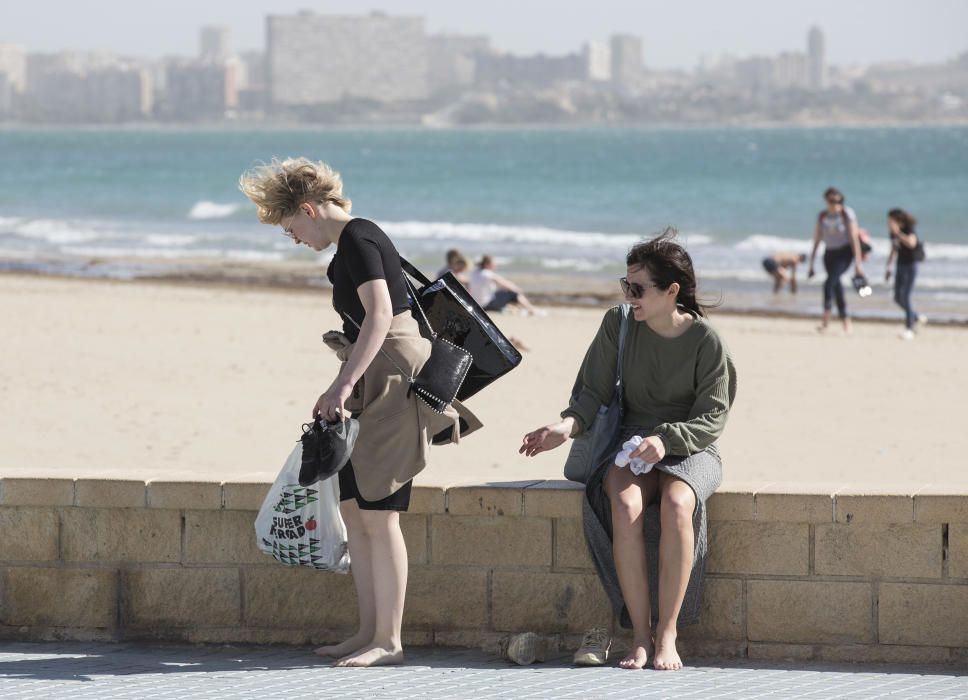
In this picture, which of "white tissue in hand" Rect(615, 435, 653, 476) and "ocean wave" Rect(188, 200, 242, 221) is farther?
"ocean wave" Rect(188, 200, 242, 221)

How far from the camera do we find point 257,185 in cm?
422

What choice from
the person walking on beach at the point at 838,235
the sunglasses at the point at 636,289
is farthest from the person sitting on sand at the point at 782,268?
the sunglasses at the point at 636,289

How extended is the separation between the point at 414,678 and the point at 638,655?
0.61 meters

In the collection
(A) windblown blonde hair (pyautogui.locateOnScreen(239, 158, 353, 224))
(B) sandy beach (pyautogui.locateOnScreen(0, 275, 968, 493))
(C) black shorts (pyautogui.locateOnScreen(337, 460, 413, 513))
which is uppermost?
(A) windblown blonde hair (pyautogui.locateOnScreen(239, 158, 353, 224))

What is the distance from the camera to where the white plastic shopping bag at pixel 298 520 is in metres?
4.27

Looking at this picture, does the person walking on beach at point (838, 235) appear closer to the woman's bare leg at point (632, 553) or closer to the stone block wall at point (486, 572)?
the stone block wall at point (486, 572)

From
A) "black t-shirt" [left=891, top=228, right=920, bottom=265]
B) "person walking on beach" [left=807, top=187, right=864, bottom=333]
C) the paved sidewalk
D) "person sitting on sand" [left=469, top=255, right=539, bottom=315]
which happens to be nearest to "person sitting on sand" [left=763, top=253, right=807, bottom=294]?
"person sitting on sand" [left=469, top=255, right=539, bottom=315]

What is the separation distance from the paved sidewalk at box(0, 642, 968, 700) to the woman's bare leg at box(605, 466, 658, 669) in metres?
0.10

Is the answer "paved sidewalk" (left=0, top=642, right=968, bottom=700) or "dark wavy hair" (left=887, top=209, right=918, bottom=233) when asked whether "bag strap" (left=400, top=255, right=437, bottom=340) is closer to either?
"paved sidewalk" (left=0, top=642, right=968, bottom=700)

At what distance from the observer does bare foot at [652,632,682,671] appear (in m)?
4.16

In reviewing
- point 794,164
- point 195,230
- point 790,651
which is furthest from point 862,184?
point 790,651

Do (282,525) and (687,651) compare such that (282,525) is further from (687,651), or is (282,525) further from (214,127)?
(214,127)

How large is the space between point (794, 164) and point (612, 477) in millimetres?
76529

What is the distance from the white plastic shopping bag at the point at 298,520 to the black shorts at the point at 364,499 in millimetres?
27
